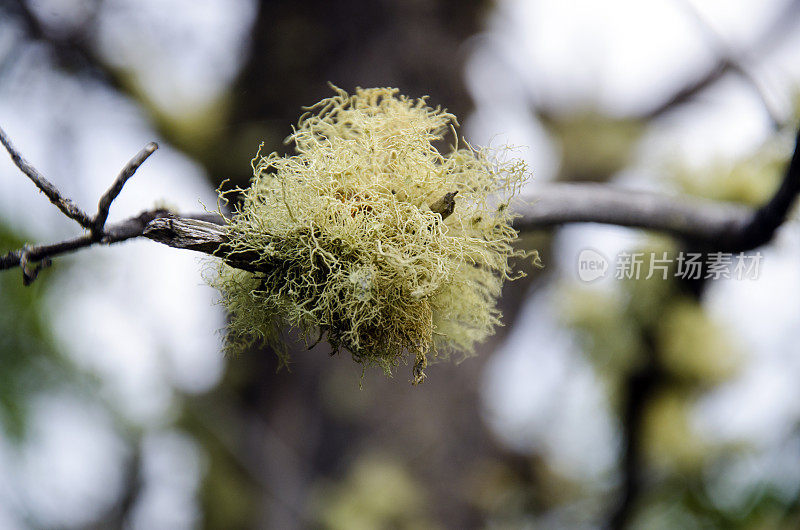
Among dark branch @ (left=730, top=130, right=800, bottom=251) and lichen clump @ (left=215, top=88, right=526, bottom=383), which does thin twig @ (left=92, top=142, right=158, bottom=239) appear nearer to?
lichen clump @ (left=215, top=88, right=526, bottom=383)

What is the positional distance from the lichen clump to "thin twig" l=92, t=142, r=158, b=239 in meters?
0.08

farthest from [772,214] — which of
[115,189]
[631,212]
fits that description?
[115,189]

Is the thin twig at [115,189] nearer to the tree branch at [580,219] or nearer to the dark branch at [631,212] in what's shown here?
the tree branch at [580,219]

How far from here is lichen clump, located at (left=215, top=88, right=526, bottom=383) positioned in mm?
490

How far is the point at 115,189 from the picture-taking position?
41 cm

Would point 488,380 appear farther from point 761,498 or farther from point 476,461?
point 761,498

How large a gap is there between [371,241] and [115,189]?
19 cm

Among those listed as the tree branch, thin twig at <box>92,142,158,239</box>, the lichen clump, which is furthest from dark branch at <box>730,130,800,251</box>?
thin twig at <box>92,142,158,239</box>

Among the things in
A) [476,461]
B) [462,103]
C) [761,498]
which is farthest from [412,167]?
[476,461]

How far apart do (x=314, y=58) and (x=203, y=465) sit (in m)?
1.11

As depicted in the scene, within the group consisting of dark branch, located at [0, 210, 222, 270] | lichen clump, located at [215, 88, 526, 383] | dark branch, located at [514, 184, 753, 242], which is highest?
dark branch, located at [514, 184, 753, 242]

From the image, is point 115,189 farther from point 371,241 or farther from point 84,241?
point 371,241

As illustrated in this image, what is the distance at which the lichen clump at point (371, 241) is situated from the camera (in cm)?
49

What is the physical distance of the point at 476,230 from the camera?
1.84 ft
